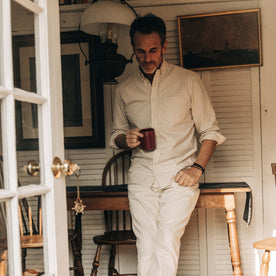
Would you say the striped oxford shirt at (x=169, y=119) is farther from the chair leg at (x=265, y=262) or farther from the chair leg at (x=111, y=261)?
the chair leg at (x=111, y=261)

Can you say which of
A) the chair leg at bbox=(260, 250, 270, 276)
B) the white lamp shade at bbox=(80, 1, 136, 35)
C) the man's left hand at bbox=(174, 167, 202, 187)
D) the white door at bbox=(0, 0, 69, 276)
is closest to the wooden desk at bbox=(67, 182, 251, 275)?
the chair leg at bbox=(260, 250, 270, 276)

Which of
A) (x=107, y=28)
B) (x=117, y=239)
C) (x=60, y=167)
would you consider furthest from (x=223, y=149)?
(x=60, y=167)

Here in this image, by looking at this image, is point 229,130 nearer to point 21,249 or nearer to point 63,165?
point 63,165

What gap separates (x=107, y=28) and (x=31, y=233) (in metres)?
1.84

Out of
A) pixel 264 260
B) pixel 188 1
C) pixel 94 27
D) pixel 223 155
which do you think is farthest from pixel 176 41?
pixel 264 260

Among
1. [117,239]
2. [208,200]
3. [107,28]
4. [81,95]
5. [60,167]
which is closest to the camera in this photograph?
[60,167]

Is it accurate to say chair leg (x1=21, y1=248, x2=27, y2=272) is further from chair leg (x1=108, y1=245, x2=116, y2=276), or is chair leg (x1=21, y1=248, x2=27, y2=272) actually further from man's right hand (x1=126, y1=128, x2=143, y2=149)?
chair leg (x1=108, y1=245, x2=116, y2=276)

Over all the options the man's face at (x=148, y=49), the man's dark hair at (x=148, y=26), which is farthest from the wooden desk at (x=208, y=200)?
the man's dark hair at (x=148, y=26)

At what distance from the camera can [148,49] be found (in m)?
2.27

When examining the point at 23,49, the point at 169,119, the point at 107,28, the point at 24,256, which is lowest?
the point at 24,256

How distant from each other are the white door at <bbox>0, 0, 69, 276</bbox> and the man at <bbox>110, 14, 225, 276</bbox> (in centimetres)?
82

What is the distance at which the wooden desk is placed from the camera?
2438 millimetres

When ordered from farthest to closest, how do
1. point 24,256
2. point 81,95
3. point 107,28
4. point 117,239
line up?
point 81,95 → point 107,28 → point 117,239 → point 24,256

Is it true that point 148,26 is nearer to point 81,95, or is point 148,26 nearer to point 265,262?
point 81,95
